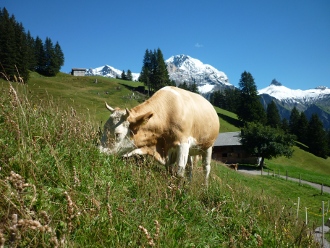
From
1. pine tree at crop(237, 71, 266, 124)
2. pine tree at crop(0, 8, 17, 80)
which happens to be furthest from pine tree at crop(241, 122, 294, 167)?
pine tree at crop(0, 8, 17, 80)

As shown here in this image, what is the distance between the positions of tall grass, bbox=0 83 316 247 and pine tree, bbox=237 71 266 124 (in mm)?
88349

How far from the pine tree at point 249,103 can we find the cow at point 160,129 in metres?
86.1

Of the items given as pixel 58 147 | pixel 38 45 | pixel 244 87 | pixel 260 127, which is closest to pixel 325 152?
pixel 244 87

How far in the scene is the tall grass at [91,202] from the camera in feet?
7.78

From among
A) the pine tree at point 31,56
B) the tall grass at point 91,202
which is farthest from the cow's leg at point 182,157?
the pine tree at point 31,56

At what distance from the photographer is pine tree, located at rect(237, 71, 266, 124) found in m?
89.4

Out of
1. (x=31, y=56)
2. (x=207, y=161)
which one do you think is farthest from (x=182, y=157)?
(x=31, y=56)

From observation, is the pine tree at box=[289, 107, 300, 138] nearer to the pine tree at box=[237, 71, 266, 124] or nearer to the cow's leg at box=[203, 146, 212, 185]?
the pine tree at box=[237, 71, 266, 124]

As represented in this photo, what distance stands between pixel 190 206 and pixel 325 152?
9517 centimetres

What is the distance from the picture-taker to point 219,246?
3.57 meters

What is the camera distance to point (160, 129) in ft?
20.8

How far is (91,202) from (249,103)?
93.8 m

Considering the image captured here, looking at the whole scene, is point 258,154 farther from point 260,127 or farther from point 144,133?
point 144,133

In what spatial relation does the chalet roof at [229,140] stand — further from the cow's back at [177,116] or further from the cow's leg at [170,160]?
the cow's leg at [170,160]
